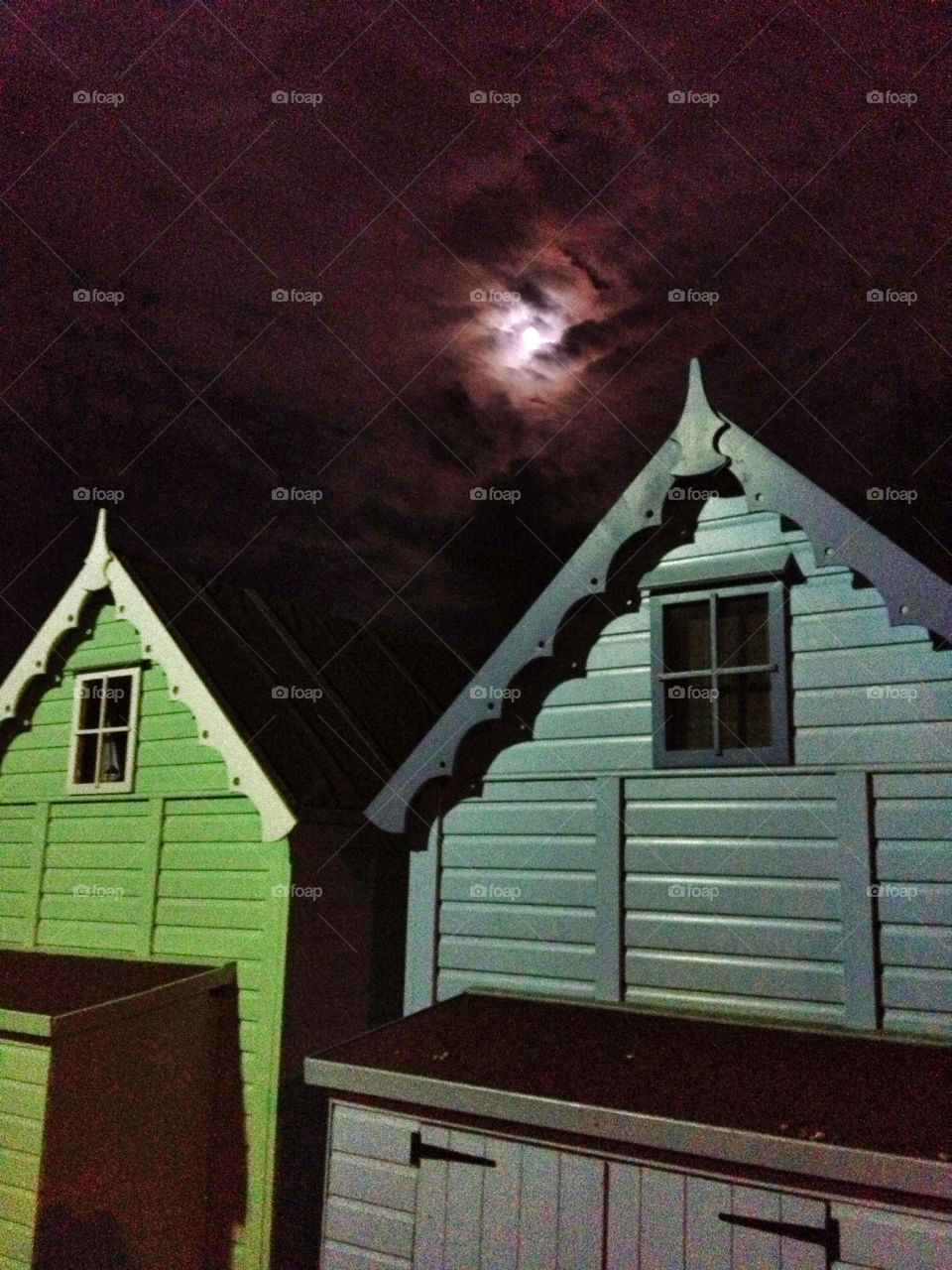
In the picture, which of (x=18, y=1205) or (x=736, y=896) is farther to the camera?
(x=18, y=1205)

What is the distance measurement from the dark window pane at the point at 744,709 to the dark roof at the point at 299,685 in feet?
11.7

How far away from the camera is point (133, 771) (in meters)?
9.18

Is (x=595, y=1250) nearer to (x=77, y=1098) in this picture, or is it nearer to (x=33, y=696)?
(x=77, y=1098)

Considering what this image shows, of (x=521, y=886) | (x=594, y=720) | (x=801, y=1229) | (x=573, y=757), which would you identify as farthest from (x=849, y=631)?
(x=801, y=1229)

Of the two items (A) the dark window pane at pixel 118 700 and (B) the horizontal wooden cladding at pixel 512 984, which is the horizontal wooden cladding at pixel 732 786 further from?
(A) the dark window pane at pixel 118 700

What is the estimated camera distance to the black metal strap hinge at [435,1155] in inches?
207

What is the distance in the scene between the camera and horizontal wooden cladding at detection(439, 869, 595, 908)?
6.93 m

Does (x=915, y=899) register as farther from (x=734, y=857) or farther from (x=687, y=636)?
(x=687, y=636)

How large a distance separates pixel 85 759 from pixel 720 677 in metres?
6.60

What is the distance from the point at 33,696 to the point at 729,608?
7.35 m

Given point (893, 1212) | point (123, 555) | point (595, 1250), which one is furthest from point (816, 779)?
point (123, 555)

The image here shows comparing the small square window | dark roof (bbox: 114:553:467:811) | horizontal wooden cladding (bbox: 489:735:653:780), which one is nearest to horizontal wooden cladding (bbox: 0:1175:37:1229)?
dark roof (bbox: 114:553:467:811)

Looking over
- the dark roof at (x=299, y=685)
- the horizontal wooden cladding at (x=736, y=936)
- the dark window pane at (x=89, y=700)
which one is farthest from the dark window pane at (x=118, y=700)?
the horizontal wooden cladding at (x=736, y=936)

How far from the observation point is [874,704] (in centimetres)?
612
